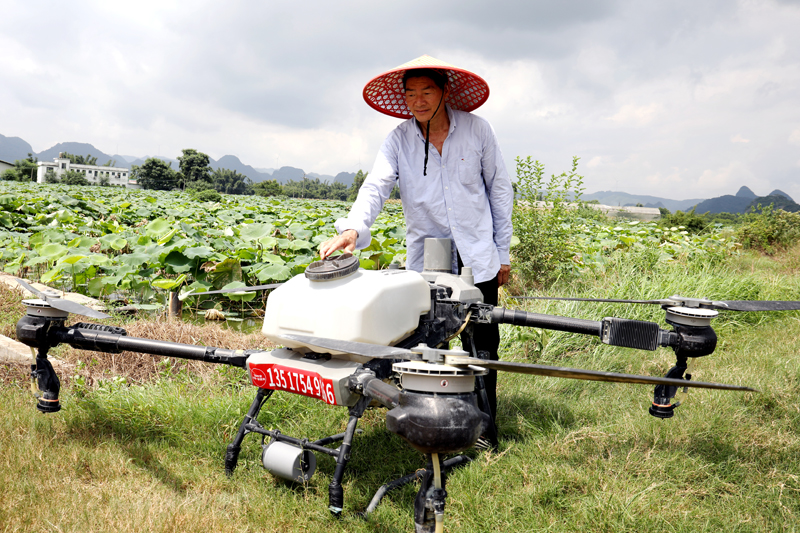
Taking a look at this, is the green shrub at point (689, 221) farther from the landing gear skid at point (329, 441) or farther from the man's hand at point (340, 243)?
the landing gear skid at point (329, 441)

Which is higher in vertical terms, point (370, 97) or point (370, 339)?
point (370, 97)

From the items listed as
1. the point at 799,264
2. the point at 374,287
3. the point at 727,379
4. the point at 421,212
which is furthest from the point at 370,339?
the point at 799,264

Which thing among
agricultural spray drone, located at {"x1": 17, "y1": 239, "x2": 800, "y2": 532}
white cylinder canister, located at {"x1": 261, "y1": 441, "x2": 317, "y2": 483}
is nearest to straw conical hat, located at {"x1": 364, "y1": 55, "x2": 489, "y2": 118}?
agricultural spray drone, located at {"x1": 17, "y1": 239, "x2": 800, "y2": 532}

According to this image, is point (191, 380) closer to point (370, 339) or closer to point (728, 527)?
point (370, 339)

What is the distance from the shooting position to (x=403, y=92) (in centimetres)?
276

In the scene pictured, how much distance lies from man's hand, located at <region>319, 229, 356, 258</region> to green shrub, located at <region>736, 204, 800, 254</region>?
38.3 ft

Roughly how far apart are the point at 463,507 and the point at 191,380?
203cm

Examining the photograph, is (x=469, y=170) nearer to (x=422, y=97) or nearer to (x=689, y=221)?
(x=422, y=97)

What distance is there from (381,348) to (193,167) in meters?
74.9

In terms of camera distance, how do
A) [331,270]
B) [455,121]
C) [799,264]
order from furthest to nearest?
[799,264]
[455,121]
[331,270]

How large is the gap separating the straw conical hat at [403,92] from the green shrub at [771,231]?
1085cm

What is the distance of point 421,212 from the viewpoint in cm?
Answer: 272

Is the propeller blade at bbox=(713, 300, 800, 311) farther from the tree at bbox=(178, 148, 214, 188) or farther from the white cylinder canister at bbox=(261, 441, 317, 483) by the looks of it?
the tree at bbox=(178, 148, 214, 188)

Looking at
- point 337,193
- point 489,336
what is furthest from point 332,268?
point 337,193
